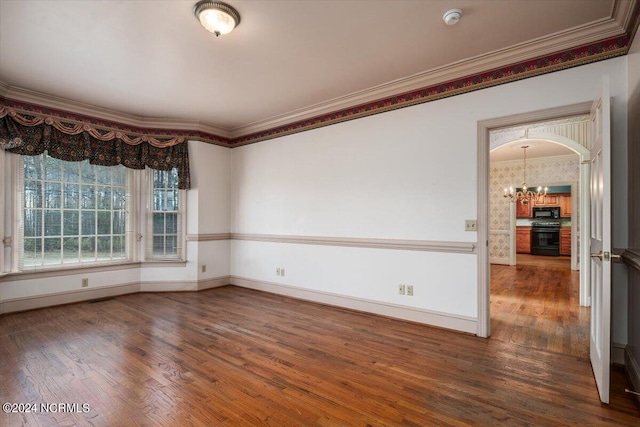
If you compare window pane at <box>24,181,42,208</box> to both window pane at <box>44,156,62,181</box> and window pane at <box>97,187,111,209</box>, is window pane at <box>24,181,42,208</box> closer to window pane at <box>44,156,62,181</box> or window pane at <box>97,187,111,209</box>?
window pane at <box>44,156,62,181</box>

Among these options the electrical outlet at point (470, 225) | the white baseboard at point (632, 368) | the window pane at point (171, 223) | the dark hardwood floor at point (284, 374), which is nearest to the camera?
the dark hardwood floor at point (284, 374)

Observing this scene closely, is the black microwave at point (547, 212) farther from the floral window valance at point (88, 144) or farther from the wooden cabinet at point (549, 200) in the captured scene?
the floral window valance at point (88, 144)

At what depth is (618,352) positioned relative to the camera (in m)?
2.56

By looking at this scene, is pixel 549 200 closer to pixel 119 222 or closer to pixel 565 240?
pixel 565 240

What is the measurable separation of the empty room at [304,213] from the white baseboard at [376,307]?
24 mm

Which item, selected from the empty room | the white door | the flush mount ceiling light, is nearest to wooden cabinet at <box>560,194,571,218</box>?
the empty room

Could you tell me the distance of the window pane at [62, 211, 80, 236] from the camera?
440cm

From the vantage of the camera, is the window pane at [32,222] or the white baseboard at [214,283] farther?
the white baseboard at [214,283]

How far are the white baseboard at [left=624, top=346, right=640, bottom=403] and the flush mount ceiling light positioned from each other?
3.76m

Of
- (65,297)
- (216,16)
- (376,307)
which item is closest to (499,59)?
(216,16)

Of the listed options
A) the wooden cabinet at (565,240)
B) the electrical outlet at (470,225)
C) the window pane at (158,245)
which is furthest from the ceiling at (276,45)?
the wooden cabinet at (565,240)

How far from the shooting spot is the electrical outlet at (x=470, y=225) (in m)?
3.26

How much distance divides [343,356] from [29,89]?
474 centimetres

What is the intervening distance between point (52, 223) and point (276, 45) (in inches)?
151
